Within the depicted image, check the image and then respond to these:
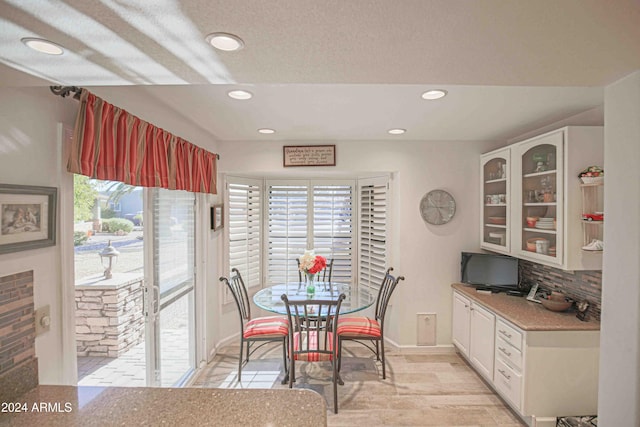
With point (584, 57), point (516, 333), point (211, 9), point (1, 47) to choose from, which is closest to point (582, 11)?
point (584, 57)

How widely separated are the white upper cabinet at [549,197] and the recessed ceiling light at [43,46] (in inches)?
120

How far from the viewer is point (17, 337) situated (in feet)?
3.92

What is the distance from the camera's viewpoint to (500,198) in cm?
308

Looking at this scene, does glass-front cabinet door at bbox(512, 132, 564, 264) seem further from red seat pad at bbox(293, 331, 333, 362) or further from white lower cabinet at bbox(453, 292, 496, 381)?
red seat pad at bbox(293, 331, 333, 362)

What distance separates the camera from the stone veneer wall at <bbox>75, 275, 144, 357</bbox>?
8.40 ft

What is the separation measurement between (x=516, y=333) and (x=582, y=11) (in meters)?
2.25

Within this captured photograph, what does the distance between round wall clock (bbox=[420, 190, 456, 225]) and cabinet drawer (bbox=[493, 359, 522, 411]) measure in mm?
1499

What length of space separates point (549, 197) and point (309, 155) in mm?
2318

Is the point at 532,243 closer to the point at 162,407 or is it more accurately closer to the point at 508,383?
the point at 508,383

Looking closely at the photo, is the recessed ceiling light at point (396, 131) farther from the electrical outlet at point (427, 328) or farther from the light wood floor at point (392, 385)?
the light wood floor at point (392, 385)

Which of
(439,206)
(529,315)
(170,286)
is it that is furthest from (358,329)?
(170,286)

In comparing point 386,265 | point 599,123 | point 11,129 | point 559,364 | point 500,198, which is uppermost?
point 599,123

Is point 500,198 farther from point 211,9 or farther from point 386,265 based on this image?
point 211,9

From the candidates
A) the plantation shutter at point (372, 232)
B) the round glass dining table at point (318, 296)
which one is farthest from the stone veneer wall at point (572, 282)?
the round glass dining table at point (318, 296)
